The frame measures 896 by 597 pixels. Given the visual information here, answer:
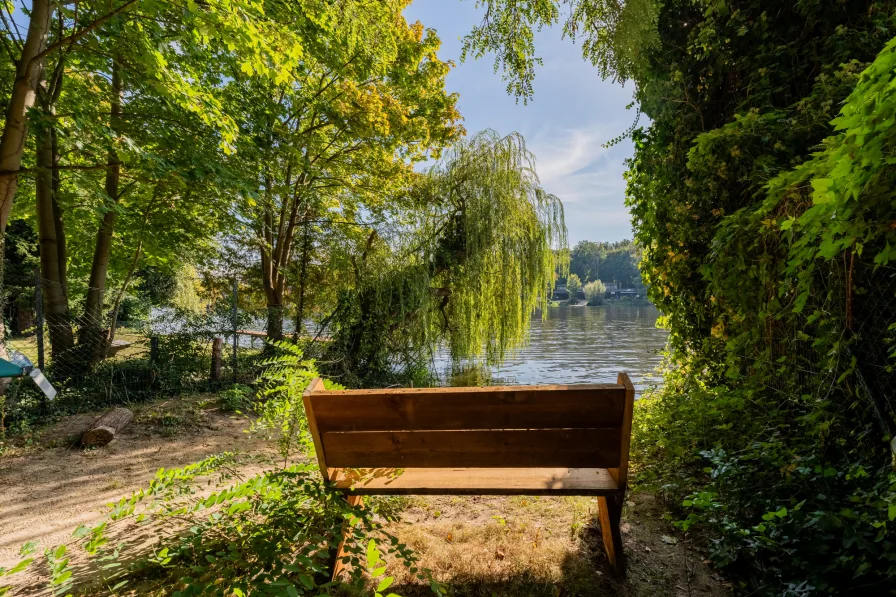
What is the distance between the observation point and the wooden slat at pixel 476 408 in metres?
1.86

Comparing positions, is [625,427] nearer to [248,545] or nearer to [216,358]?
[248,545]

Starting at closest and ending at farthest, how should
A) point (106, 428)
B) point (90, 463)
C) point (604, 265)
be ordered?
point (90, 463)
point (106, 428)
point (604, 265)

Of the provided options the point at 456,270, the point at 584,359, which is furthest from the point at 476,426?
the point at 584,359

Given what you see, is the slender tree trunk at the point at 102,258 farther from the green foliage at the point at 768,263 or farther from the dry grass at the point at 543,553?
the dry grass at the point at 543,553

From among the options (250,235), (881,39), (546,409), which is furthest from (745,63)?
(250,235)

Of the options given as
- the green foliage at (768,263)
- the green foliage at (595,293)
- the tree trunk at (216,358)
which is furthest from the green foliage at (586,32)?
the green foliage at (595,293)

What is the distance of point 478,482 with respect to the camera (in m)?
2.07

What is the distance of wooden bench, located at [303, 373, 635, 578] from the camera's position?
1876 millimetres

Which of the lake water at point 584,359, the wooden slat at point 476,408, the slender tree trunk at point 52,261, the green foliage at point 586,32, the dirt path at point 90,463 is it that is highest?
the green foliage at point 586,32

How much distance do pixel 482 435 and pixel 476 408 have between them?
16 centimetres

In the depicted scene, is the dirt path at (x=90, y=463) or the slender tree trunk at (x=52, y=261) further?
the slender tree trunk at (x=52, y=261)

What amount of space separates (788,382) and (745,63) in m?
2.67

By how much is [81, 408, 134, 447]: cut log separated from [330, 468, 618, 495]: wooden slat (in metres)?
4.17

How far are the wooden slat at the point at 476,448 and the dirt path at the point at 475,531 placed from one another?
59cm
